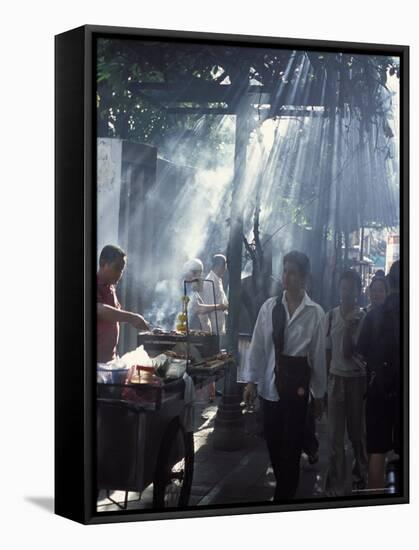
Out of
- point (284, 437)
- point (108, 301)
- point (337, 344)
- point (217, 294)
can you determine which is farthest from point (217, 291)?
point (284, 437)

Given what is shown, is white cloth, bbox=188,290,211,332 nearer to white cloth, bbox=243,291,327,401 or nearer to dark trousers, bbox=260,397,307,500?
white cloth, bbox=243,291,327,401

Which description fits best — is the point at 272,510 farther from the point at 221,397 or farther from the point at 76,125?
the point at 76,125

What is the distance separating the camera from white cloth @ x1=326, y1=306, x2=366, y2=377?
9062 mm

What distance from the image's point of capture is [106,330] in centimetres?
859

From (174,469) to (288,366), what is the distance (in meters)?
0.94

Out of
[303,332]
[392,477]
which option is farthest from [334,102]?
[392,477]

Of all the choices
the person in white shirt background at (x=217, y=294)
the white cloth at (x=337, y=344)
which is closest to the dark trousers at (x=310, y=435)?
the white cloth at (x=337, y=344)

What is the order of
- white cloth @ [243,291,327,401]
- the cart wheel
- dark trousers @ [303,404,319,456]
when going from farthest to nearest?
dark trousers @ [303,404,319,456] → white cloth @ [243,291,327,401] → the cart wheel

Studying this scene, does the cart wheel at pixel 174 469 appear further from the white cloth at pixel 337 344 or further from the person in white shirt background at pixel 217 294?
the white cloth at pixel 337 344

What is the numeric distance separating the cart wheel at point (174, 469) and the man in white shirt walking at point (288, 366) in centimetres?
48

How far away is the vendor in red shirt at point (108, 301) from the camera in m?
8.57

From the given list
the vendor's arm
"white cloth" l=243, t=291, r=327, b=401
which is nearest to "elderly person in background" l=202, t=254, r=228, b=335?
"white cloth" l=243, t=291, r=327, b=401

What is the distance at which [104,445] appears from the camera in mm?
8578

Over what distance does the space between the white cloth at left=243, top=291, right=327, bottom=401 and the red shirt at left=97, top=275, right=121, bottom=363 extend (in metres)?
0.86
